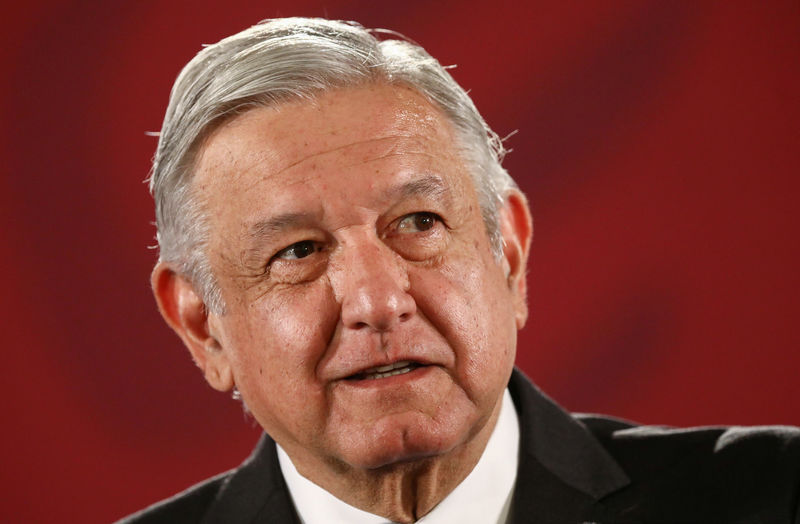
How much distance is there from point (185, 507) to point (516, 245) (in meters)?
0.95

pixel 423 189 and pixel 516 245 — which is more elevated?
pixel 423 189

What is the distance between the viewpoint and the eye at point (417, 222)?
79.7 inches

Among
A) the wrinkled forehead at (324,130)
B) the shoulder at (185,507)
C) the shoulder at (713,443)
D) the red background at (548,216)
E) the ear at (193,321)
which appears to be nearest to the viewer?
the wrinkled forehead at (324,130)

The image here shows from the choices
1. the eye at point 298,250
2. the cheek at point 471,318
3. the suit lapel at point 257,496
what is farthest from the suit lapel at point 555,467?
the eye at point 298,250

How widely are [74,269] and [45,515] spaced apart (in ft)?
2.28

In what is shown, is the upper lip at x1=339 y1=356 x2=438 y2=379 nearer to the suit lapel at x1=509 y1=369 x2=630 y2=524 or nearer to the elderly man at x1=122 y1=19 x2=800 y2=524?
the elderly man at x1=122 y1=19 x2=800 y2=524

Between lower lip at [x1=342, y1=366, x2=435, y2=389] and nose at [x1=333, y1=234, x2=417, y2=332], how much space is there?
0.09 metres

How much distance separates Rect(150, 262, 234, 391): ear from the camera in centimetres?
224

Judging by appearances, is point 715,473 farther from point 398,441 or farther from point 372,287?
point 372,287

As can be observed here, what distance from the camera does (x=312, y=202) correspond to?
77.5 inches

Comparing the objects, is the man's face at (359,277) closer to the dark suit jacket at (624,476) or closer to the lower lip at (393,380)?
the lower lip at (393,380)

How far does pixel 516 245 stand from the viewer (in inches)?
89.6

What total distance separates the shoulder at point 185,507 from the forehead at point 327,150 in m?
0.74

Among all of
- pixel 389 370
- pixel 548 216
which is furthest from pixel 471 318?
pixel 548 216
